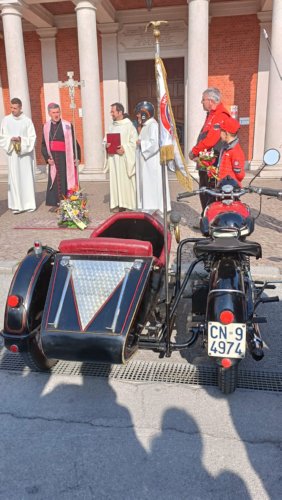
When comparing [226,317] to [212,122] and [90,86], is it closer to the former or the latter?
[212,122]

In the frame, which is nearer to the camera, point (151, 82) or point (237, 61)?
point (237, 61)

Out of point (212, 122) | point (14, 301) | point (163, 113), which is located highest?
point (163, 113)

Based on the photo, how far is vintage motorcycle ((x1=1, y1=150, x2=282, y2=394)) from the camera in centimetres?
246

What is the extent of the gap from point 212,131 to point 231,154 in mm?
680

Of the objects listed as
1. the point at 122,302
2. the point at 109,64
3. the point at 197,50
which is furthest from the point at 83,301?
the point at 109,64

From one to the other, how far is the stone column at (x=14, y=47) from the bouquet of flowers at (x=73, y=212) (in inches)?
301

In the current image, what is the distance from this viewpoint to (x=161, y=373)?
3.07 metres

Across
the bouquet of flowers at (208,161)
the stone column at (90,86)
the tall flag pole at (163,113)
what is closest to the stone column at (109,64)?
the stone column at (90,86)

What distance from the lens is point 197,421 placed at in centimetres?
251

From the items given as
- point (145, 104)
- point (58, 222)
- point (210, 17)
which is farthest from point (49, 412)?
point (210, 17)

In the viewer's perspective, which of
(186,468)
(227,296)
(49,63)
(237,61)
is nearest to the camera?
(186,468)

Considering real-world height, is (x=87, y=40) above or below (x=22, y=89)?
above

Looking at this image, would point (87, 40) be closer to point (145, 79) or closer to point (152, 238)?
point (145, 79)

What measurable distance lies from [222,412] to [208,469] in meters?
0.50
